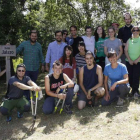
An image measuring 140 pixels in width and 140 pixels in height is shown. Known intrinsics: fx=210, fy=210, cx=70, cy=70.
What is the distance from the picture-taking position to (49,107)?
4.93 meters

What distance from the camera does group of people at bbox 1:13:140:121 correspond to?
4.88 meters

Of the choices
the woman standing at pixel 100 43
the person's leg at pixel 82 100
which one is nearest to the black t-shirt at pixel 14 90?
the person's leg at pixel 82 100

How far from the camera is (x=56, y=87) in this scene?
199 inches

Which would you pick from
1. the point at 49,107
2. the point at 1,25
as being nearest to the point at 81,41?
the point at 49,107

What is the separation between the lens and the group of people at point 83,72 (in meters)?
4.88

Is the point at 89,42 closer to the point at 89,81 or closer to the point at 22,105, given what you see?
the point at 89,81

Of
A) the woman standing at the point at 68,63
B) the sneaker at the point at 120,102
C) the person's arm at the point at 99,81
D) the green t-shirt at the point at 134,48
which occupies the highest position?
the green t-shirt at the point at 134,48

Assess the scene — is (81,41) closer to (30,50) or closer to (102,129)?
(30,50)

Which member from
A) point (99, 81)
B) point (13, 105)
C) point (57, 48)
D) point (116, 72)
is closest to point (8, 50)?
point (57, 48)

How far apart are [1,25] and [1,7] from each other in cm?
69

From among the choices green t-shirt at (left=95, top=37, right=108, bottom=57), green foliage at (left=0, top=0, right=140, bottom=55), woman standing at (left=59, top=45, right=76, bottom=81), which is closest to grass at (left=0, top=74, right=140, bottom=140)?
woman standing at (left=59, top=45, right=76, bottom=81)

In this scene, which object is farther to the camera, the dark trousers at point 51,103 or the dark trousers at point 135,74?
the dark trousers at point 135,74

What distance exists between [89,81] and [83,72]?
291 millimetres

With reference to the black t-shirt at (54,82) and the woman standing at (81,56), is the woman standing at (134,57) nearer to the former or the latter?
the woman standing at (81,56)
